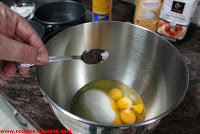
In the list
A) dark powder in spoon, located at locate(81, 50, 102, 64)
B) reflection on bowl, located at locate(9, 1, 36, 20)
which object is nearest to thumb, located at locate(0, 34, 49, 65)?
dark powder in spoon, located at locate(81, 50, 102, 64)

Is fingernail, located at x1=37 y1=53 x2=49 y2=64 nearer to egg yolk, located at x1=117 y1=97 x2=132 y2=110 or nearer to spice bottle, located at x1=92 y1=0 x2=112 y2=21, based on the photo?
egg yolk, located at x1=117 y1=97 x2=132 y2=110

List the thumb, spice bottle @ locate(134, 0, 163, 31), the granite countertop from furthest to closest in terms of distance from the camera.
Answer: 1. spice bottle @ locate(134, 0, 163, 31)
2. the granite countertop
3. the thumb

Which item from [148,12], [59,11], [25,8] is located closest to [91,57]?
[148,12]

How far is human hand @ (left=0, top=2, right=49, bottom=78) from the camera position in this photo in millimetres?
451

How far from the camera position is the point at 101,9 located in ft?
3.01

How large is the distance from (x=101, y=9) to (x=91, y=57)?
346 mm

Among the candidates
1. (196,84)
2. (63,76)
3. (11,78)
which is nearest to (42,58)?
(63,76)

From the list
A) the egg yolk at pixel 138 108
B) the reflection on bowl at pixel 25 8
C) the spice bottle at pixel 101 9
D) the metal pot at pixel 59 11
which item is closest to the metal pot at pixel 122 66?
the egg yolk at pixel 138 108

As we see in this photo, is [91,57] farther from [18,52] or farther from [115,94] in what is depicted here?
[18,52]

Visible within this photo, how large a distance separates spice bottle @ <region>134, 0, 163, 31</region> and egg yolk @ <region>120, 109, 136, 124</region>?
20.8 inches

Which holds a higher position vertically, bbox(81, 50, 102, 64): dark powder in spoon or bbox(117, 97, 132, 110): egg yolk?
bbox(81, 50, 102, 64): dark powder in spoon

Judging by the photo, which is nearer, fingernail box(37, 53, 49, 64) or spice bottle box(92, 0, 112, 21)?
fingernail box(37, 53, 49, 64)

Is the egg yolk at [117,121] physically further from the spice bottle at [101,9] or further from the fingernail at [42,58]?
the spice bottle at [101,9]

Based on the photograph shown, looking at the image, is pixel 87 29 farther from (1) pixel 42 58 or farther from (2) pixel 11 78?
(2) pixel 11 78
